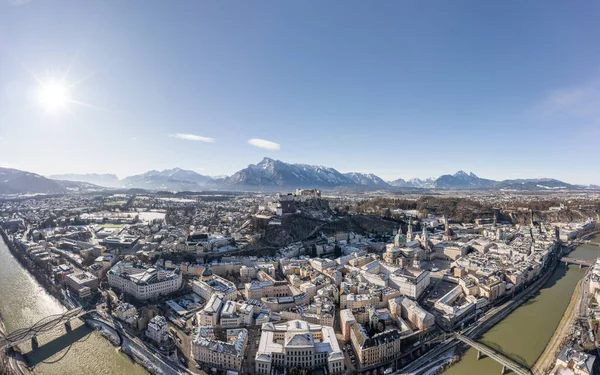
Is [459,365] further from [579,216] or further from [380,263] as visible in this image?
[579,216]

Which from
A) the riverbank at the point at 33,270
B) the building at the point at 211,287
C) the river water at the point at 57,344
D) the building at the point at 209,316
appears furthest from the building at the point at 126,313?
the riverbank at the point at 33,270

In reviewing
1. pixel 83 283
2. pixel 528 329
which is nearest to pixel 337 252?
pixel 528 329

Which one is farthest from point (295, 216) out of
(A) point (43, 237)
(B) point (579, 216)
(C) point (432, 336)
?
(B) point (579, 216)

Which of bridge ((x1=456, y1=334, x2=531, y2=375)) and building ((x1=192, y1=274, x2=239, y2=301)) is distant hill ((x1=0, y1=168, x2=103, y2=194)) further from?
bridge ((x1=456, y1=334, x2=531, y2=375))

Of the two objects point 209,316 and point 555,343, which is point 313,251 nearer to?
point 209,316

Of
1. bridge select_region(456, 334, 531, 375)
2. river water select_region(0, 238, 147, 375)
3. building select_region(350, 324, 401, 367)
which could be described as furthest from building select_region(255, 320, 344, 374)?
bridge select_region(456, 334, 531, 375)
